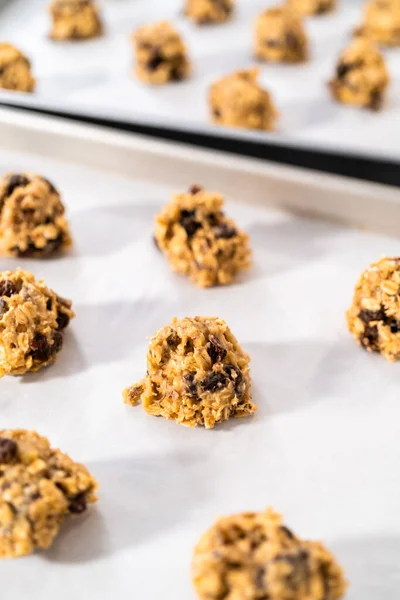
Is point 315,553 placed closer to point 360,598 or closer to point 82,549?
point 360,598

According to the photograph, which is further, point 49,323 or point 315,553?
point 49,323

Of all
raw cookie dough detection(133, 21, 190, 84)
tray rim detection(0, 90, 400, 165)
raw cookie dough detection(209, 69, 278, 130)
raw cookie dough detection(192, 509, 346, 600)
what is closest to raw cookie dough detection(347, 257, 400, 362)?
tray rim detection(0, 90, 400, 165)

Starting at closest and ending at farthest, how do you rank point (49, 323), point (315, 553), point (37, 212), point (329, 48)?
point (315, 553) < point (49, 323) < point (37, 212) < point (329, 48)

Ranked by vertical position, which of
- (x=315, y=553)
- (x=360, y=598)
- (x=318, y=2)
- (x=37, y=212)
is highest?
(x=318, y=2)

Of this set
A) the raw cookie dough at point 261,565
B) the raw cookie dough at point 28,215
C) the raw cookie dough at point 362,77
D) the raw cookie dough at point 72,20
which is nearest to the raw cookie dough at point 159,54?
the raw cookie dough at point 72,20

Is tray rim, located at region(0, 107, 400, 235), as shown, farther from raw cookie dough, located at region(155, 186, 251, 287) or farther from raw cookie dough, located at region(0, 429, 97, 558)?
raw cookie dough, located at region(0, 429, 97, 558)

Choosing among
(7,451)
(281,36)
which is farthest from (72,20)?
(7,451)

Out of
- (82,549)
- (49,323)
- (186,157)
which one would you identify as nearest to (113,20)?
(186,157)
